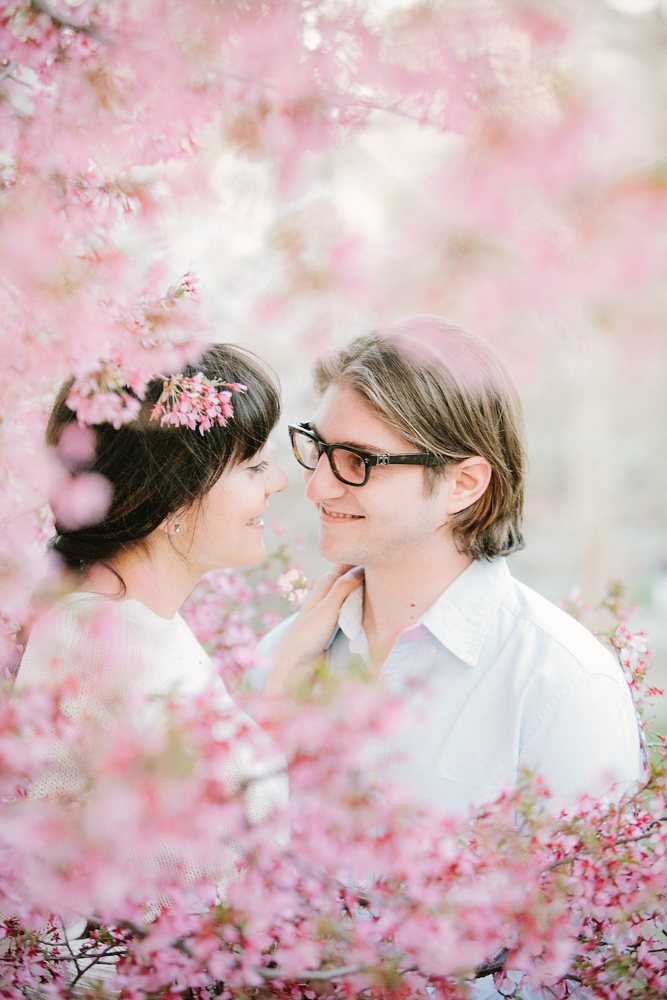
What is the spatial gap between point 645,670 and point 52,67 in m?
1.88

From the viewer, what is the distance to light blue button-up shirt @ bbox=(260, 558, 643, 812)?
164 centimetres

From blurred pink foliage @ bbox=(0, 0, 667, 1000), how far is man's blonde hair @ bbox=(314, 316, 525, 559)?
0.58 meters

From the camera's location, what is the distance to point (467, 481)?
211cm

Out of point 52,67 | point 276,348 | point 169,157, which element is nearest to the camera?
point 52,67

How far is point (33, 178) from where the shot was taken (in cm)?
130

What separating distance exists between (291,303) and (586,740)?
1188 mm

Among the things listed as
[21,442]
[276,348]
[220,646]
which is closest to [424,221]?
[276,348]

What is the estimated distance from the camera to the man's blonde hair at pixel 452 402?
2.01m

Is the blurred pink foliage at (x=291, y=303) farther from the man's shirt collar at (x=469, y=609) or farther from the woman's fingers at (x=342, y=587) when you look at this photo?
the woman's fingers at (x=342, y=587)

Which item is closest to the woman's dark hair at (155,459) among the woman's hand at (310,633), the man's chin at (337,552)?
the man's chin at (337,552)

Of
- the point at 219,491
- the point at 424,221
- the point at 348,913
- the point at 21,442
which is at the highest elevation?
the point at 424,221

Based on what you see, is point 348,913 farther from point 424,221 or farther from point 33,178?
point 33,178

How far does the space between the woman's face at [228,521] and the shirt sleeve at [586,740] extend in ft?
2.78

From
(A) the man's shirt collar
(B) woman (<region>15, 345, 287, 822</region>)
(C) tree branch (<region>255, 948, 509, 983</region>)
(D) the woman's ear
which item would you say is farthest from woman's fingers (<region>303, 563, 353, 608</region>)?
(C) tree branch (<region>255, 948, 509, 983</region>)
